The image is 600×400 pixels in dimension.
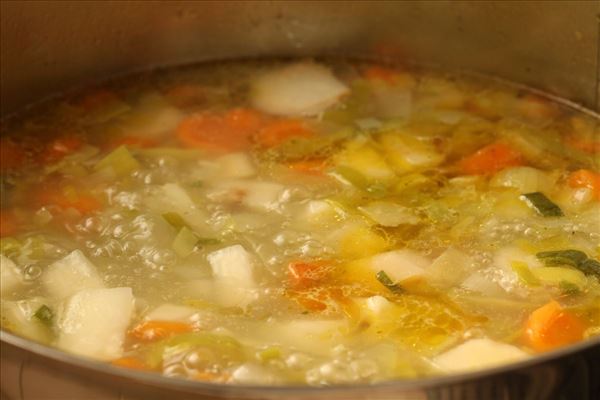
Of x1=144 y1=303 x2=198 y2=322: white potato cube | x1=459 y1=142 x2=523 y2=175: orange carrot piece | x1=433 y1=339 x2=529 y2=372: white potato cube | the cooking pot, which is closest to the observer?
x1=433 y1=339 x2=529 y2=372: white potato cube

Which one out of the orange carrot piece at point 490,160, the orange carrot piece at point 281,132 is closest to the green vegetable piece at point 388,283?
the orange carrot piece at point 490,160

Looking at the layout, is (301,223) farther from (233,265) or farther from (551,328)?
(551,328)

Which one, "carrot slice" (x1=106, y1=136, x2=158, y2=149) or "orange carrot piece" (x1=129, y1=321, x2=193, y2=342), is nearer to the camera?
"orange carrot piece" (x1=129, y1=321, x2=193, y2=342)

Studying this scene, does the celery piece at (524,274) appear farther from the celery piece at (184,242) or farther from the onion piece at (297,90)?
the onion piece at (297,90)

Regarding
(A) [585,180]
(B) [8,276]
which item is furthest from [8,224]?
(A) [585,180]

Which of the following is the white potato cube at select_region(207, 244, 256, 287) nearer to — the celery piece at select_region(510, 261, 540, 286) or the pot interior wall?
the celery piece at select_region(510, 261, 540, 286)

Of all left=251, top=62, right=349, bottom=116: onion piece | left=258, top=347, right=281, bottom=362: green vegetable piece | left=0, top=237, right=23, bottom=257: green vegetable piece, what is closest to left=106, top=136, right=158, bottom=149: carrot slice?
left=251, top=62, right=349, bottom=116: onion piece

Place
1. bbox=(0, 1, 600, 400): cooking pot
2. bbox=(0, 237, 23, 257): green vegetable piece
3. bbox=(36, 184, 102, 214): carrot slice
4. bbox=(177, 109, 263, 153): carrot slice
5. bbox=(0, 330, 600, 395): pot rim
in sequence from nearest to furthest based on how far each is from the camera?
bbox=(0, 330, 600, 395): pot rim, bbox=(0, 237, 23, 257): green vegetable piece, bbox=(36, 184, 102, 214): carrot slice, bbox=(177, 109, 263, 153): carrot slice, bbox=(0, 1, 600, 400): cooking pot

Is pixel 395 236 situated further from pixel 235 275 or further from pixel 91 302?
pixel 91 302
